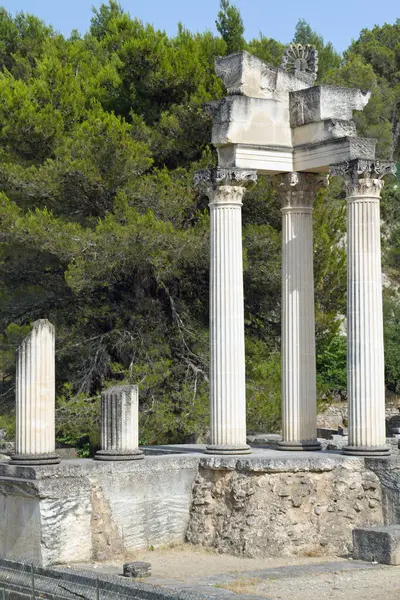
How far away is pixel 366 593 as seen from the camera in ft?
44.7

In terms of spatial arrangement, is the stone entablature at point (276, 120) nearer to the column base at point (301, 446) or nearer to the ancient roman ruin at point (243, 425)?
the ancient roman ruin at point (243, 425)

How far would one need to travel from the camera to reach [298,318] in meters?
19.5

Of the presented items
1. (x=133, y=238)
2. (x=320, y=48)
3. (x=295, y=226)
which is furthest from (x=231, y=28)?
(x=320, y=48)

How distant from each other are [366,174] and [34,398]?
6384mm

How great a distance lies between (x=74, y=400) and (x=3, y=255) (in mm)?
4511

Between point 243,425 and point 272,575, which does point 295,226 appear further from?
point 272,575

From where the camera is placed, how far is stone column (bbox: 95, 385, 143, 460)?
57.5ft

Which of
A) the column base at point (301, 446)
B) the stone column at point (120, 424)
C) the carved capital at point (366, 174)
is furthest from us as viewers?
the column base at point (301, 446)

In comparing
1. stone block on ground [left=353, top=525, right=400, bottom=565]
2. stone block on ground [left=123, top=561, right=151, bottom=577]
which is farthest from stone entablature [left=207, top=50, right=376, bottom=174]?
stone block on ground [left=123, top=561, right=151, bottom=577]

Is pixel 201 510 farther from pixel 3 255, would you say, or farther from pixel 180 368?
pixel 3 255

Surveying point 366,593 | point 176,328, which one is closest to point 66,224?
point 176,328

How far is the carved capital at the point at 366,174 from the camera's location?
17953 millimetres

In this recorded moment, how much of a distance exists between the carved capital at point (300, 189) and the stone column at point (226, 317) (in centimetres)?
112

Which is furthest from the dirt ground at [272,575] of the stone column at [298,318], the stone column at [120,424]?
the stone column at [298,318]
